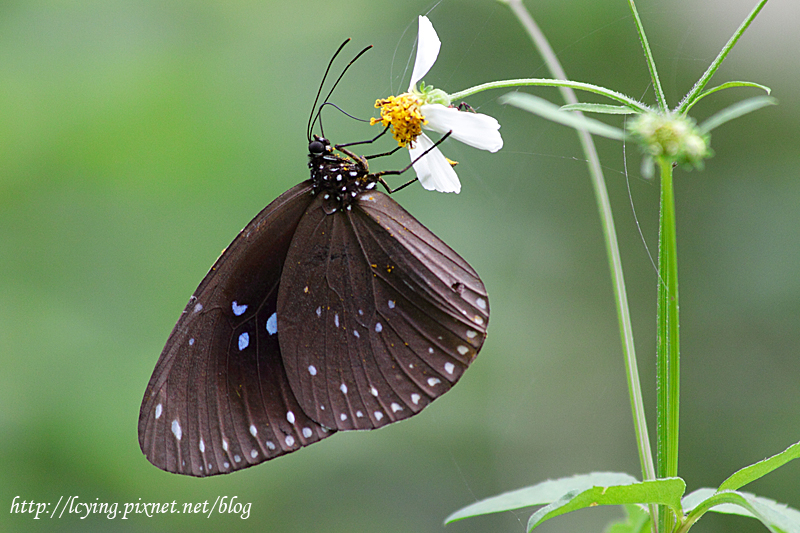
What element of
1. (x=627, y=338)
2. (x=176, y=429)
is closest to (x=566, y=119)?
(x=627, y=338)

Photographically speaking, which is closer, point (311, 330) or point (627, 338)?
point (627, 338)

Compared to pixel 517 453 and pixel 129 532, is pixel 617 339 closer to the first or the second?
pixel 517 453

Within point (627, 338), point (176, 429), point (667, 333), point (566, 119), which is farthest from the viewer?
point (176, 429)

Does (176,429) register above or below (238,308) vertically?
below

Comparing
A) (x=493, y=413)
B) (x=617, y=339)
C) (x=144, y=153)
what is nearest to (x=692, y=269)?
(x=617, y=339)

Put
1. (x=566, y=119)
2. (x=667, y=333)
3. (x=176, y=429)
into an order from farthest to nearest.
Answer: (x=176, y=429), (x=667, y=333), (x=566, y=119)

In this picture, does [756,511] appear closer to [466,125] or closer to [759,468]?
[759,468]

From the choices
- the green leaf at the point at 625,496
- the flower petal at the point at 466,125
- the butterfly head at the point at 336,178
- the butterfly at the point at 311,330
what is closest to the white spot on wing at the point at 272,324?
the butterfly at the point at 311,330
